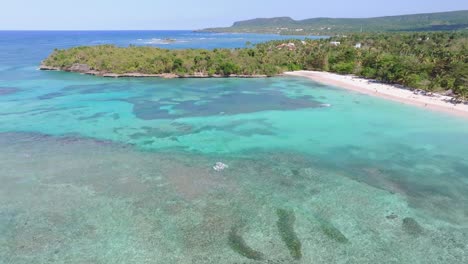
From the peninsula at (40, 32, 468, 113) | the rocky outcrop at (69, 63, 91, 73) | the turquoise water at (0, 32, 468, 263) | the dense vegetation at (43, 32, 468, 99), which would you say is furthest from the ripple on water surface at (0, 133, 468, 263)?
the rocky outcrop at (69, 63, 91, 73)

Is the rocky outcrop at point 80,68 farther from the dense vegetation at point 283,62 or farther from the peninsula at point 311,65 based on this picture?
the dense vegetation at point 283,62

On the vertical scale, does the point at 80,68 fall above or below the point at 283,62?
above

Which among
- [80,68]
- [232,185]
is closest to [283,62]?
[80,68]

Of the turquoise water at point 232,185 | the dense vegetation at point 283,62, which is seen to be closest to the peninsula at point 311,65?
the dense vegetation at point 283,62

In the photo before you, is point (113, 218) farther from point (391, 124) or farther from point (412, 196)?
point (391, 124)

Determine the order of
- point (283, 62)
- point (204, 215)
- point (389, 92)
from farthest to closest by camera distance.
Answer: point (283, 62) < point (389, 92) < point (204, 215)

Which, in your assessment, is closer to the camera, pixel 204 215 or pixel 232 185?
pixel 204 215

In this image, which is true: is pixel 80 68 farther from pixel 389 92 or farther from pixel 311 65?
pixel 389 92

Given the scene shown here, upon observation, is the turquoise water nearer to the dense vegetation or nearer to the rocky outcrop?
the dense vegetation

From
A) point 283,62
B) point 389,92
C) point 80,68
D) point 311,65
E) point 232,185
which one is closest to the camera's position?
point 232,185
